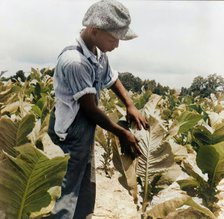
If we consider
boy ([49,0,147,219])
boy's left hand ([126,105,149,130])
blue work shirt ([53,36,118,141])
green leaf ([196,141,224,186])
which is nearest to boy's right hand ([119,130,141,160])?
boy ([49,0,147,219])

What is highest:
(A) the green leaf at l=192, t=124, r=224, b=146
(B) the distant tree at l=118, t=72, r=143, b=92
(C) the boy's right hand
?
(B) the distant tree at l=118, t=72, r=143, b=92

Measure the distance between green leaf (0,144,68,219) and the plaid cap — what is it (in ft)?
2.50

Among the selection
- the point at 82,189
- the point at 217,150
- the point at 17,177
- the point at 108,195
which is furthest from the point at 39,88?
the point at 17,177

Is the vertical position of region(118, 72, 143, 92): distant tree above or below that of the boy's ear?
above

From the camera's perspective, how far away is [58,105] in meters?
2.29

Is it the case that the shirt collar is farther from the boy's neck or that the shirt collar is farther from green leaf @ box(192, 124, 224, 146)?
green leaf @ box(192, 124, 224, 146)

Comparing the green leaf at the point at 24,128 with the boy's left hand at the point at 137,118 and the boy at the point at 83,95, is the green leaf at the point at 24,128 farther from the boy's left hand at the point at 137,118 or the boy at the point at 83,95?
the boy's left hand at the point at 137,118

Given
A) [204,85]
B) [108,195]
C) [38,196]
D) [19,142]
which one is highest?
[204,85]

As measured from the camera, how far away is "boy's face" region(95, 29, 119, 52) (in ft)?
7.03

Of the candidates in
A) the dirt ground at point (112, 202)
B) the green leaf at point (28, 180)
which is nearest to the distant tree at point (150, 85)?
the dirt ground at point (112, 202)

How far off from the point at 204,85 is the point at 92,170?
150ft

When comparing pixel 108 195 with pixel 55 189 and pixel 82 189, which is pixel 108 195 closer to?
pixel 82 189

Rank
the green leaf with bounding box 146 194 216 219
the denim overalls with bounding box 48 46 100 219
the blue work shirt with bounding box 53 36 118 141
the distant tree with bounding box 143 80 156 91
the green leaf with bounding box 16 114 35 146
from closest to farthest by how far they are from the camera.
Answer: the green leaf with bounding box 16 114 35 146 → the green leaf with bounding box 146 194 216 219 → the blue work shirt with bounding box 53 36 118 141 → the denim overalls with bounding box 48 46 100 219 → the distant tree with bounding box 143 80 156 91

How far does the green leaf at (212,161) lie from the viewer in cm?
238
